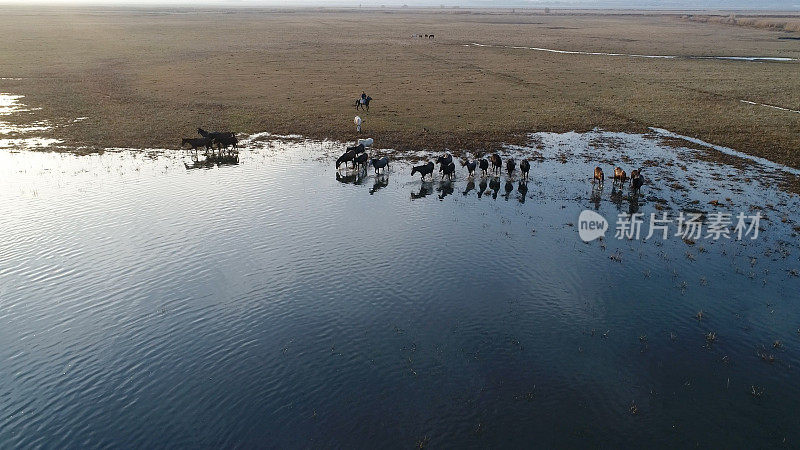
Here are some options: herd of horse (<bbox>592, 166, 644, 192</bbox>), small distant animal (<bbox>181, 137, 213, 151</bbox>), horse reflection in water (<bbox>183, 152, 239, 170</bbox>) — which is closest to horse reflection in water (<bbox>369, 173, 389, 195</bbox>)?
horse reflection in water (<bbox>183, 152, 239, 170</bbox>)

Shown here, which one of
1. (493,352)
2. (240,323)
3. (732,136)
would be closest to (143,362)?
(240,323)

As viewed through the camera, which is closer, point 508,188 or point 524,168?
point 508,188

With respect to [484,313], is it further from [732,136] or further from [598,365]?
[732,136]

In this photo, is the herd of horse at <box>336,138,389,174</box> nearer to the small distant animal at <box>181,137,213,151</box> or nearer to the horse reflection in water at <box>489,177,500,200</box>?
the horse reflection in water at <box>489,177,500,200</box>

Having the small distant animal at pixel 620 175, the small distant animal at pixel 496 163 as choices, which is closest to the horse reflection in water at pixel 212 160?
the small distant animal at pixel 496 163

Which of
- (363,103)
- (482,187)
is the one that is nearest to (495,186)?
(482,187)

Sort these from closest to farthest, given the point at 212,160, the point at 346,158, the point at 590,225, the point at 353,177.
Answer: the point at 590,225
the point at 353,177
the point at 346,158
the point at 212,160

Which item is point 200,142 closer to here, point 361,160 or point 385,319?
point 361,160
